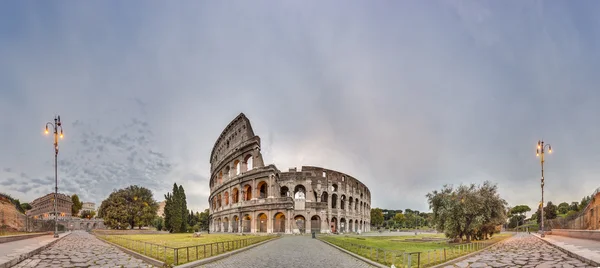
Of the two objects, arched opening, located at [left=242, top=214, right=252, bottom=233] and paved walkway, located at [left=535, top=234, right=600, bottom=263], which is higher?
paved walkway, located at [left=535, top=234, right=600, bottom=263]

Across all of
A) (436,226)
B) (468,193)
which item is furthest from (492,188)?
(436,226)

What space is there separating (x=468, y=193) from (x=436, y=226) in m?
3.93

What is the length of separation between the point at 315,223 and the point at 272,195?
9.40 m

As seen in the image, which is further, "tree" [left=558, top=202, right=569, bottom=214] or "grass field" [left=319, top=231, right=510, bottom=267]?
"tree" [left=558, top=202, right=569, bottom=214]

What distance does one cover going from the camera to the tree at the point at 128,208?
2542 inches

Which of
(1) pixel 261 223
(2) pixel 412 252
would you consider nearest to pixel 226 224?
(1) pixel 261 223

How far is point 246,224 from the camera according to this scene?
5525 cm

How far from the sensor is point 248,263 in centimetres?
1405

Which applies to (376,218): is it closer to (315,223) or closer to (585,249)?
(315,223)

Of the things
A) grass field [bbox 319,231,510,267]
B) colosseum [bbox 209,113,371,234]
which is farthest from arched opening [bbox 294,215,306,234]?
grass field [bbox 319,231,510,267]

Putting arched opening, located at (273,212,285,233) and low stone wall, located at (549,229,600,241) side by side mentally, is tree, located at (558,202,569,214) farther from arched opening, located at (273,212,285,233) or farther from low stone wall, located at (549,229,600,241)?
arched opening, located at (273,212,285,233)

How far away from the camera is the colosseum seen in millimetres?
51469

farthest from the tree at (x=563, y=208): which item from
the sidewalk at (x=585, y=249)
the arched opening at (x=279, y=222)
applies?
the sidewalk at (x=585, y=249)

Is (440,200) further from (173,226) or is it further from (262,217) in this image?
(173,226)
